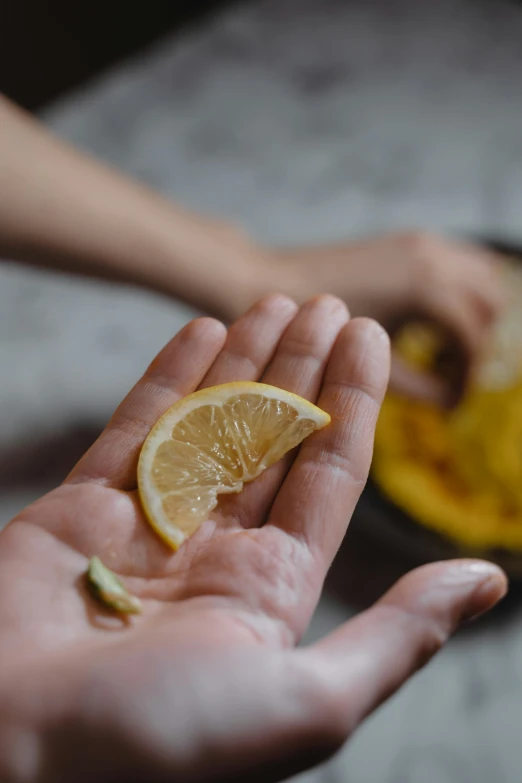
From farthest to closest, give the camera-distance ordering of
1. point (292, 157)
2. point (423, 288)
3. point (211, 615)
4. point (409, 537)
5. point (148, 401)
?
point (292, 157), point (423, 288), point (409, 537), point (148, 401), point (211, 615)

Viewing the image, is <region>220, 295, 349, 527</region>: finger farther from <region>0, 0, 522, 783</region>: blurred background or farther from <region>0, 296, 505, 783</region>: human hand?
<region>0, 0, 522, 783</region>: blurred background

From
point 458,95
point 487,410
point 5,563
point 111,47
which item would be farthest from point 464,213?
point 5,563

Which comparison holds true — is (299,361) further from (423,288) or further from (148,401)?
(423,288)

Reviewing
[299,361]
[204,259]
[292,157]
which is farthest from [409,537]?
[292,157]

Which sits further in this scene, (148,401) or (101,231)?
(101,231)

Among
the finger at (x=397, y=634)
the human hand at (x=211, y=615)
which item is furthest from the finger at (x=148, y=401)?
the finger at (x=397, y=634)

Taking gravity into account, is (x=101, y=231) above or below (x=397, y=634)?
above
